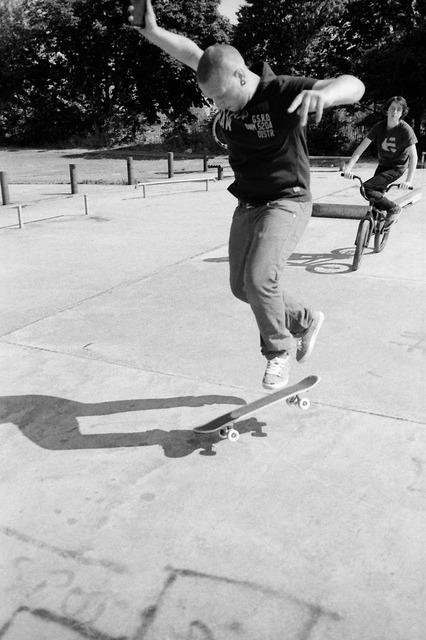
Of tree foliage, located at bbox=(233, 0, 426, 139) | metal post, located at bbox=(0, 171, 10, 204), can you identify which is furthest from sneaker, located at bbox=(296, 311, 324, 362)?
tree foliage, located at bbox=(233, 0, 426, 139)

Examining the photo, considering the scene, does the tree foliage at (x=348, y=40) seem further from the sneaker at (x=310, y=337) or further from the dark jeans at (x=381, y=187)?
the sneaker at (x=310, y=337)

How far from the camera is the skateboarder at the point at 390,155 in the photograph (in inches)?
293

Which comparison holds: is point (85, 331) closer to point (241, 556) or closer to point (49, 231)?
point (241, 556)

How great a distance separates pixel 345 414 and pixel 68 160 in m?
33.8

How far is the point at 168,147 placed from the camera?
40.5 m

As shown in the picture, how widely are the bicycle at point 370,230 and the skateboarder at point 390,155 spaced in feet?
0.20

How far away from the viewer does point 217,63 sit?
301 cm

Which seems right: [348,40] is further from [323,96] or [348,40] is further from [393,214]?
[323,96]

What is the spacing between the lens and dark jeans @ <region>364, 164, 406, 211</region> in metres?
7.68

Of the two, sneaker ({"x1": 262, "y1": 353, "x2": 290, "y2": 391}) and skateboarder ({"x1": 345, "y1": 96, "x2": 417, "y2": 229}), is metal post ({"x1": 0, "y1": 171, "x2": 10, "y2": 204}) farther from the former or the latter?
sneaker ({"x1": 262, "y1": 353, "x2": 290, "y2": 391})

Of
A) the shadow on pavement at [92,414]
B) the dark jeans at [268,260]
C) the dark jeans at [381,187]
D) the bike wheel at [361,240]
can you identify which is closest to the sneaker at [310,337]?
the dark jeans at [268,260]

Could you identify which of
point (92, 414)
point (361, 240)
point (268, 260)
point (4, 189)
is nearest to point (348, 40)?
point (4, 189)

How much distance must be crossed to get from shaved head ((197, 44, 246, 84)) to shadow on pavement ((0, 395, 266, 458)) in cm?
186

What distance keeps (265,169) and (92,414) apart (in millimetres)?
1754
